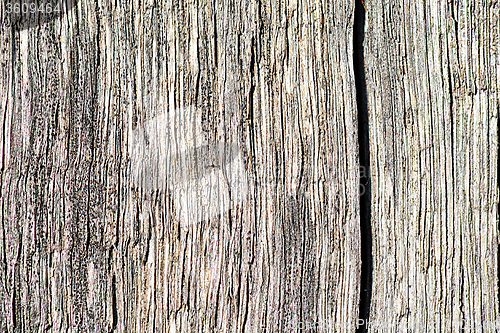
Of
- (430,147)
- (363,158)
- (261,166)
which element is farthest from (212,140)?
(430,147)

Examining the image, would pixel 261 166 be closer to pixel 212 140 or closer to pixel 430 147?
pixel 212 140

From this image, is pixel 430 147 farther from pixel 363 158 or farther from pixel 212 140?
pixel 212 140

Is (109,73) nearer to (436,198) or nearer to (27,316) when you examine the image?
(27,316)

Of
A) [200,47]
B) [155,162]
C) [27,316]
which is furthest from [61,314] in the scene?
[200,47]
